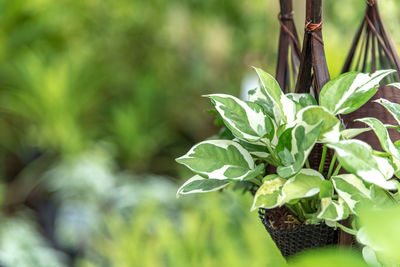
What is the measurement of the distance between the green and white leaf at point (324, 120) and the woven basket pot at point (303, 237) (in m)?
0.09

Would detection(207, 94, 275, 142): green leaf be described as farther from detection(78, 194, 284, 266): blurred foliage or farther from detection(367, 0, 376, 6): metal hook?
detection(78, 194, 284, 266): blurred foliage

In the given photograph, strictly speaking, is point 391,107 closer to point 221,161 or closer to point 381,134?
point 381,134

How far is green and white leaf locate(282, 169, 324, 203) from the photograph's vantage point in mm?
299

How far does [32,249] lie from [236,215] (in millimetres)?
767

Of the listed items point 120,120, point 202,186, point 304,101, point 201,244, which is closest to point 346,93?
point 304,101

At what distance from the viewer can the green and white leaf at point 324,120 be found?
0.28 meters

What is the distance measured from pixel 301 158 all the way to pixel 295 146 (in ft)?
0.04

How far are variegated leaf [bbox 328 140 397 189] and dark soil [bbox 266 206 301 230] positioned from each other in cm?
10

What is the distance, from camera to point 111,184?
5.97 ft

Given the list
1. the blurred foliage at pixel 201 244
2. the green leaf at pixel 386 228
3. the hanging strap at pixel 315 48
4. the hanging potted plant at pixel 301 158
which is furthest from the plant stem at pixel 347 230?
the blurred foliage at pixel 201 244

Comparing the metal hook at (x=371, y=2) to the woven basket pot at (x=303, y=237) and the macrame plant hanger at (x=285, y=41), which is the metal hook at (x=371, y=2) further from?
the woven basket pot at (x=303, y=237)

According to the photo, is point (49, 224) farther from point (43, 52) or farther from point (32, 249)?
point (43, 52)

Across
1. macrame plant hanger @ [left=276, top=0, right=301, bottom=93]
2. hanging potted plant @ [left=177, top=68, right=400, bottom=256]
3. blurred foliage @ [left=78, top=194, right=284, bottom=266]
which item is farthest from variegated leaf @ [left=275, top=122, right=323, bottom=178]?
blurred foliage @ [left=78, top=194, right=284, bottom=266]

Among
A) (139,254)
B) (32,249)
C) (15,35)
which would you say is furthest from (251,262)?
(15,35)
